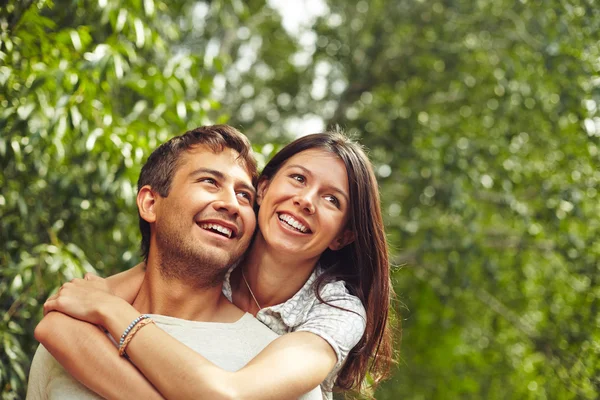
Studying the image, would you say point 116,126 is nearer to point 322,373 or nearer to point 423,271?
point 322,373

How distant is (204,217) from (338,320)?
49 cm

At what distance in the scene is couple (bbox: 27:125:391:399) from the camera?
5.47ft

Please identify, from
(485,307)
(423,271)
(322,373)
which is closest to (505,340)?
(485,307)

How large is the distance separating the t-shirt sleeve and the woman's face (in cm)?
15

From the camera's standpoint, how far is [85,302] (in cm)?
182

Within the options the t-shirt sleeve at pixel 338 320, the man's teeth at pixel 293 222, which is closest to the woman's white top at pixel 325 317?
the t-shirt sleeve at pixel 338 320

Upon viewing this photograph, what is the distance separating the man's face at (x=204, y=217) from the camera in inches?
73.9

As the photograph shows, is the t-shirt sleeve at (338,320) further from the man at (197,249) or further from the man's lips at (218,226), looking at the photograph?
the man's lips at (218,226)

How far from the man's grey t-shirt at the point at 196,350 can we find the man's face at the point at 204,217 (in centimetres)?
15

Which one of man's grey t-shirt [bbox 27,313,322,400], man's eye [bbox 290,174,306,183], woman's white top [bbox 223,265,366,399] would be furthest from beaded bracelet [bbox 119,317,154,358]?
man's eye [bbox 290,174,306,183]

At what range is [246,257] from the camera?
2193mm

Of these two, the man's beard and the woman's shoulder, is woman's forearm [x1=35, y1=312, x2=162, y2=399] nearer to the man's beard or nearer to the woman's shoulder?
the man's beard

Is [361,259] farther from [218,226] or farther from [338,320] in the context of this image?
[218,226]

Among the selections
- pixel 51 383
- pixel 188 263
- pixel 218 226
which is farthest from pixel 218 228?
pixel 51 383
